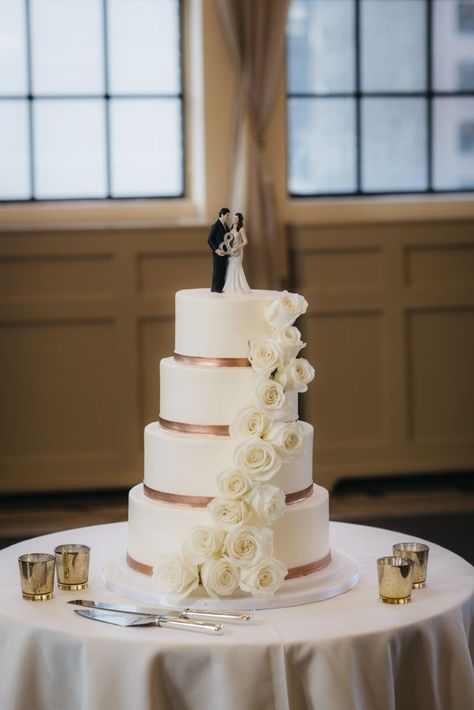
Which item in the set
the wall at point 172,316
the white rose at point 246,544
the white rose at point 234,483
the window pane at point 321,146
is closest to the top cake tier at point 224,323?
the white rose at point 234,483

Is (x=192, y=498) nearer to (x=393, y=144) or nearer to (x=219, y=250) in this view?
(x=219, y=250)

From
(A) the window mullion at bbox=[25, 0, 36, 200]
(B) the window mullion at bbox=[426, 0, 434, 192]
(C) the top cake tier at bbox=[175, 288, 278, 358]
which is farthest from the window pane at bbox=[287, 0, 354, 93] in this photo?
(C) the top cake tier at bbox=[175, 288, 278, 358]

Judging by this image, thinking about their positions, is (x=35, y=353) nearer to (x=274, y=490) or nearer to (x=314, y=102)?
(x=314, y=102)

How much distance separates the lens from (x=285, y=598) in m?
2.15

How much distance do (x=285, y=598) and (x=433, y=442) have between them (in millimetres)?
A: 3349

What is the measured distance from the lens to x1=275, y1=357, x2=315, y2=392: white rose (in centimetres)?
221

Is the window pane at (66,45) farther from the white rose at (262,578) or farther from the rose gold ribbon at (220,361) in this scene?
the white rose at (262,578)

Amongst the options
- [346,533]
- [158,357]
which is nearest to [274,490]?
[346,533]

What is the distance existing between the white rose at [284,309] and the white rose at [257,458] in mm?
230

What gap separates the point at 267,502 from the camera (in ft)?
7.02

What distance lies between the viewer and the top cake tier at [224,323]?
227 cm

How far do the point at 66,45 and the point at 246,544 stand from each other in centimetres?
373

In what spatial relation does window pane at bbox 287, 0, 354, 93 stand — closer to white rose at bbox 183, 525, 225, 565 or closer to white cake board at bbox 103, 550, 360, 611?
white cake board at bbox 103, 550, 360, 611

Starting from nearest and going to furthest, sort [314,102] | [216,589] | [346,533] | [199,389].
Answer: [216,589] < [199,389] < [346,533] < [314,102]
